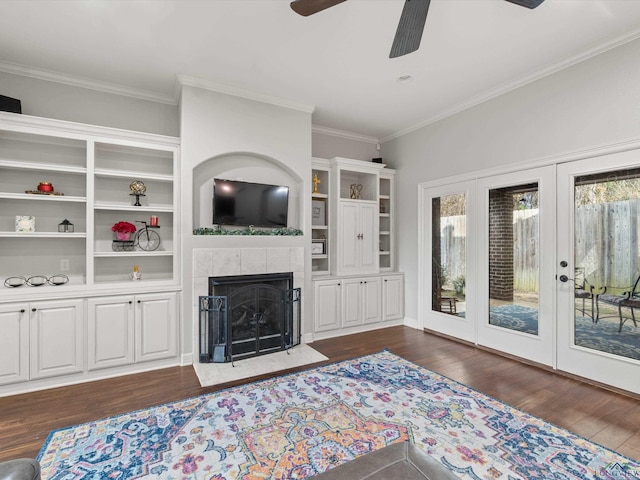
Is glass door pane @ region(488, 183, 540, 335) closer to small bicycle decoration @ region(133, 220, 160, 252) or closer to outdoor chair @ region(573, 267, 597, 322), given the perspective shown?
outdoor chair @ region(573, 267, 597, 322)

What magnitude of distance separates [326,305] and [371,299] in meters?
0.78

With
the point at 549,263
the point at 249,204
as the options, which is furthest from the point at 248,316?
the point at 549,263

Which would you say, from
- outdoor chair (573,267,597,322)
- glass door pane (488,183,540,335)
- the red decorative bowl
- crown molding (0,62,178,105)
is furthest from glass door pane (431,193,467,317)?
the red decorative bowl

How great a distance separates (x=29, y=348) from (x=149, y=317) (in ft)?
3.20

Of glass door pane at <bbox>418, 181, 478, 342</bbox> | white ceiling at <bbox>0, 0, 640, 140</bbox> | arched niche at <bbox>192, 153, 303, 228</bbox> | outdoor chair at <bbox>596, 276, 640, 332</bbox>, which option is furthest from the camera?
glass door pane at <bbox>418, 181, 478, 342</bbox>

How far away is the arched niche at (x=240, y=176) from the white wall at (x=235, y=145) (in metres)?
0.07

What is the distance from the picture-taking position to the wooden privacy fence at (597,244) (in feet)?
9.36

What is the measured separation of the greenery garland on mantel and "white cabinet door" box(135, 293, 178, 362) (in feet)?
2.47

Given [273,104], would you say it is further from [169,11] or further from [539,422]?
[539,422]

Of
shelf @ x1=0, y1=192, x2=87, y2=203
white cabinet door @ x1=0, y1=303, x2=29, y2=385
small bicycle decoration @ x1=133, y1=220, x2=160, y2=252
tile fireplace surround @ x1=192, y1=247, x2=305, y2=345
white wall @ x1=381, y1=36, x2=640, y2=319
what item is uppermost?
white wall @ x1=381, y1=36, x2=640, y2=319

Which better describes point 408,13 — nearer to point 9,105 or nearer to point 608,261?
point 608,261

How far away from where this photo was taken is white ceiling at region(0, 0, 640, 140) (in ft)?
8.27

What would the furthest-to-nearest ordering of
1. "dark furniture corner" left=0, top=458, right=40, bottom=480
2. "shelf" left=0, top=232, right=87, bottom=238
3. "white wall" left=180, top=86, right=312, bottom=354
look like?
"white wall" left=180, top=86, right=312, bottom=354, "shelf" left=0, top=232, right=87, bottom=238, "dark furniture corner" left=0, top=458, right=40, bottom=480

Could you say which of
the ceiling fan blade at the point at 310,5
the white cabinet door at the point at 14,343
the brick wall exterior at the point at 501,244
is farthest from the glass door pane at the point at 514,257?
the white cabinet door at the point at 14,343
